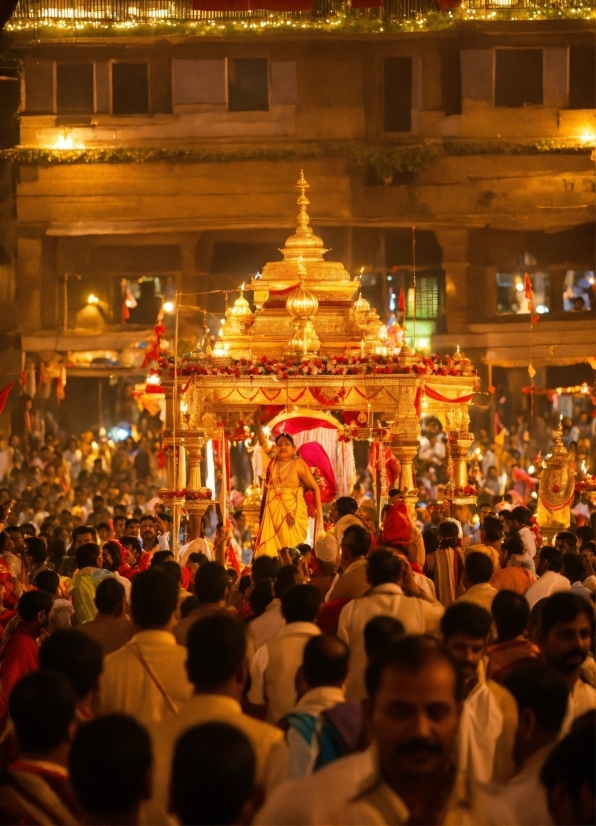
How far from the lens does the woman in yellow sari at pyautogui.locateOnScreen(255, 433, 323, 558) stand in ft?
59.7

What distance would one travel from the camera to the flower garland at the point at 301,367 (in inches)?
744

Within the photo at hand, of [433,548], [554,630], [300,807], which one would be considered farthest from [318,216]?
[300,807]

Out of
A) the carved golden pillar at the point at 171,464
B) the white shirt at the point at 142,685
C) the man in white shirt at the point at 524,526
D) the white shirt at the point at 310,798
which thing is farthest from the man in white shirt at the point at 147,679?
the carved golden pillar at the point at 171,464

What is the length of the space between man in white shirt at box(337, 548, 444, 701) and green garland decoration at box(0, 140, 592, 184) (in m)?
22.2

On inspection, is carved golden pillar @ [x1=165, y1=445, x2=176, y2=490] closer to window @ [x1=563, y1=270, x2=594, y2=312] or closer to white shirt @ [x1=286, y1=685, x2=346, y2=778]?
white shirt @ [x1=286, y1=685, x2=346, y2=778]

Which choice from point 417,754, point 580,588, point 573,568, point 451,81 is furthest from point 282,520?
point 451,81

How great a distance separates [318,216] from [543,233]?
14.8ft

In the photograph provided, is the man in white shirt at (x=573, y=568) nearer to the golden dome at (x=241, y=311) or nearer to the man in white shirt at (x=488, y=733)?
the man in white shirt at (x=488, y=733)

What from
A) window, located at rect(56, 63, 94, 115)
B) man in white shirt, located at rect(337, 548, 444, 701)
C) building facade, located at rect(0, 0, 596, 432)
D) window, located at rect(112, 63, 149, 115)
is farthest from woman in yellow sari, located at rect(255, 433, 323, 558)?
window, located at rect(56, 63, 94, 115)

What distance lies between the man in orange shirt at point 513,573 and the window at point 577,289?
20020mm

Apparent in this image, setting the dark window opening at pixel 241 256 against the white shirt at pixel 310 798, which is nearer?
the white shirt at pixel 310 798

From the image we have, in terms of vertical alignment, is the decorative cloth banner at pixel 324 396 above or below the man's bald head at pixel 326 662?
above

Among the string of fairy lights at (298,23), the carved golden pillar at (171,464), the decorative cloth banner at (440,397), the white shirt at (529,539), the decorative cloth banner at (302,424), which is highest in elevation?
the string of fairy lights at (298,23)

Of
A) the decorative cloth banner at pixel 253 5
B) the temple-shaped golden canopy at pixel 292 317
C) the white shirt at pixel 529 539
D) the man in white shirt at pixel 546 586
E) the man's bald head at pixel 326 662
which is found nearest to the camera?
the man's bald head at pixel 326 662
